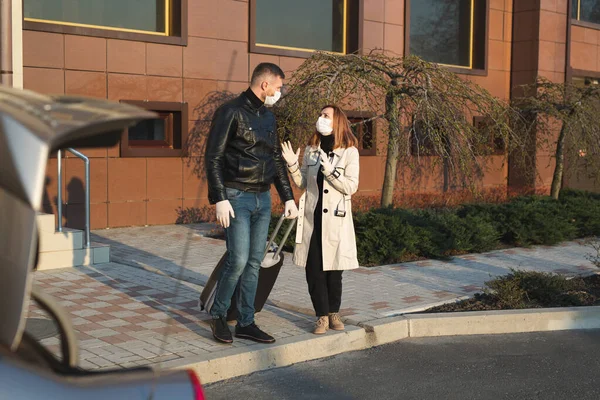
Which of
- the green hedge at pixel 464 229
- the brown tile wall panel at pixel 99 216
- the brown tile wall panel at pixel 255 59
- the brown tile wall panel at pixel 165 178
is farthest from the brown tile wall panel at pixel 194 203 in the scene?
the green hedge at pixel 464 229

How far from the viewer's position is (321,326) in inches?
260

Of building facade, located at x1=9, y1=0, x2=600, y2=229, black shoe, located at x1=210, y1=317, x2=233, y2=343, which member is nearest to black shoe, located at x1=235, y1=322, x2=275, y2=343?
black shoe, located at x1=210, y1=317, x2=233, y2=343

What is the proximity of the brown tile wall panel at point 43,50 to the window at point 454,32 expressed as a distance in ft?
29.8

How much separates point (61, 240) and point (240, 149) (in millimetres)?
4293

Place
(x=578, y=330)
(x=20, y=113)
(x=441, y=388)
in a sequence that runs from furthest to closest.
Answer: (x=578, y=330)
(x=441, y=388)
(x=20, y=113)

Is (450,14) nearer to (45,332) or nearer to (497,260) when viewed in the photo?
(497,260)

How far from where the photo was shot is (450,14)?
2011 centimetres

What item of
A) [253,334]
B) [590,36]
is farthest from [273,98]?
[590,36]

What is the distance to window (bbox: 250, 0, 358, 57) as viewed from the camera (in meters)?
15.9

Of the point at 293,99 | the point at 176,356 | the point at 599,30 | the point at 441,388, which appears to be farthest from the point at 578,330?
the point at 599,30

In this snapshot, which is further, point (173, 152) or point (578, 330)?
point (173, 152)

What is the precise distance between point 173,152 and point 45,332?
8557 mm

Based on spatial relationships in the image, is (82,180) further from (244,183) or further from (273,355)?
(273,355)

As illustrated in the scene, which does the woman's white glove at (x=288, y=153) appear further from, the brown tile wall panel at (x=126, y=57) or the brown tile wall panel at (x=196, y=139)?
the brown tile wall panel at (x=196, y=139)
